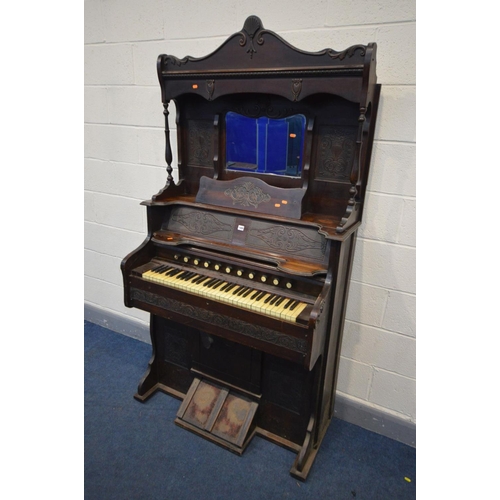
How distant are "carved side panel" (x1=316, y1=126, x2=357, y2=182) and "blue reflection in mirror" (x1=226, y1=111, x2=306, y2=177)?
0.32 feet

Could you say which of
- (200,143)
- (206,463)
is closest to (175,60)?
(200,143)

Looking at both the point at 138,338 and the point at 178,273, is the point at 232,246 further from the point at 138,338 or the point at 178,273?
the point at 138,338

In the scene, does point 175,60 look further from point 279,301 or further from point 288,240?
point 279,301

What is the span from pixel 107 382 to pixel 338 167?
190 centimetres

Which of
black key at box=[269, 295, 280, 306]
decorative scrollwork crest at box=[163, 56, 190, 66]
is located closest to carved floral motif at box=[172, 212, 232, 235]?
black key at box=[269, 295, 280, 306]

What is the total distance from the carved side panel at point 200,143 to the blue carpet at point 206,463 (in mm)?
1414

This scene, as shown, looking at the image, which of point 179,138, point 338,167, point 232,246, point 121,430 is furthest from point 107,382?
point 338,167

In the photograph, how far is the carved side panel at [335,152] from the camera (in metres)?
1.55

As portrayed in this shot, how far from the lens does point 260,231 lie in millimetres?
1609

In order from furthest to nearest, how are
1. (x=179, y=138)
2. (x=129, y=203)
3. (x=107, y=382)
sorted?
1. (x=129, y=203)
2. (x=107, y=382)
3. (x=179, y=138)

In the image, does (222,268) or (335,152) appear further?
(222,268)

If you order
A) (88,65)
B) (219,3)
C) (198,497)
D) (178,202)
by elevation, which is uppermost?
(219,3)

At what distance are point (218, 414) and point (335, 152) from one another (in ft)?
4.78

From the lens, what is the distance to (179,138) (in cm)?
190
